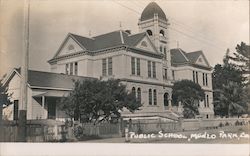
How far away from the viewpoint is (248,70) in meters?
3.08

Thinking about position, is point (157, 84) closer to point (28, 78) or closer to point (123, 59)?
point (123, 59)

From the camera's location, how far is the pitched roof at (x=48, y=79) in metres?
3.76

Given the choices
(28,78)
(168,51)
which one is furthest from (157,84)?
(28,78)

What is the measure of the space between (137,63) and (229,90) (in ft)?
3.31

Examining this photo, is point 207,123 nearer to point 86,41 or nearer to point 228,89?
point 228,89

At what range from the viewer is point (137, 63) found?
376 cm

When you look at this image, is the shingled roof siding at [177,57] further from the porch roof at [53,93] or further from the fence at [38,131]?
the fence at [38,131]

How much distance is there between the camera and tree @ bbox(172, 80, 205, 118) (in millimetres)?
3521

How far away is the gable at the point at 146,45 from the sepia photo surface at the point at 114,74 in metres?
0.01

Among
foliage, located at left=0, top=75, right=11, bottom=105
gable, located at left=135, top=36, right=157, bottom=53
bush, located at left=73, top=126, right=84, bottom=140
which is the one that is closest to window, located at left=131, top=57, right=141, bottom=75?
gable, located at left=135, top=36, right=157, bottom=53

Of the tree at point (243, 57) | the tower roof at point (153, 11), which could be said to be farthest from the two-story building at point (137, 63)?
the tree at point (243, 57)

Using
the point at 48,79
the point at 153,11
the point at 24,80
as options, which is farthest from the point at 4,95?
the point at 153,11

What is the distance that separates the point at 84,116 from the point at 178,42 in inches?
49.4

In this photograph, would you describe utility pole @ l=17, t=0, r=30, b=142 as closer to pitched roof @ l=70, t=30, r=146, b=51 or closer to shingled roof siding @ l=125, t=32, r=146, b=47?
pitched roof @ l=70, t=30, r=146, b=51
